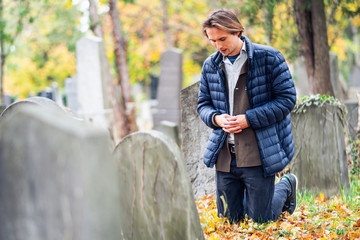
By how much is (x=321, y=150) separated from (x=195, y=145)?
149 centimetres

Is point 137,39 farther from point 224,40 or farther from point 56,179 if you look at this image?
point 56,179

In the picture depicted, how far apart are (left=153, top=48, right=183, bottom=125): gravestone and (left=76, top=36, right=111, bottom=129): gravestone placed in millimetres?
3047

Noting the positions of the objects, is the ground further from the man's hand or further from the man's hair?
the man's hair

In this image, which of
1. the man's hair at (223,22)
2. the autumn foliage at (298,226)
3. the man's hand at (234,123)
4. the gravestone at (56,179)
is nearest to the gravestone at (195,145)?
the autumn foliage at (298,226)

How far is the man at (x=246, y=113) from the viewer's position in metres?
3.62

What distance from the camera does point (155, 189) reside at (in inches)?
117

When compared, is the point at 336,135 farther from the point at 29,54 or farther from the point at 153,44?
the point at 29,54

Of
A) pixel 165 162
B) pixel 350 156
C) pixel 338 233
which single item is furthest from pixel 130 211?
pixel 350 156

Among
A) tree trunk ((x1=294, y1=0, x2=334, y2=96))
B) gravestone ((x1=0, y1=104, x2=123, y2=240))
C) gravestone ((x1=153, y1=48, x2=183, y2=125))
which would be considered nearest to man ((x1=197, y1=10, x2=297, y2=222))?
gravestone ((x1=0, y1=104, x2=123, y2=240))

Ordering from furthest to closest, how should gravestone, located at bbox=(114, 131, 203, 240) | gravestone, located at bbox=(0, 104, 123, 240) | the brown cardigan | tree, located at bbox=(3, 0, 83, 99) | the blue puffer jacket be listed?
tree, located at bbox=(3, 0, 83, 99)
the brown cardigan
the blue puffer jacket
gravestone, located at bbox=(114, 131, 203, 240)
gravestone, located at bbox=(0, 104, 123, 240)

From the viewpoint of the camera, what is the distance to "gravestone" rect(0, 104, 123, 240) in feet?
6.73

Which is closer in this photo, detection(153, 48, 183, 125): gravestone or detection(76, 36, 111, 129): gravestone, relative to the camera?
detection(76, 36, 111, 129): gravestone

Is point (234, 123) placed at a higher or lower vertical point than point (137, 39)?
lower

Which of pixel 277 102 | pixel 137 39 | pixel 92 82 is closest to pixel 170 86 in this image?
pixel 92 82
